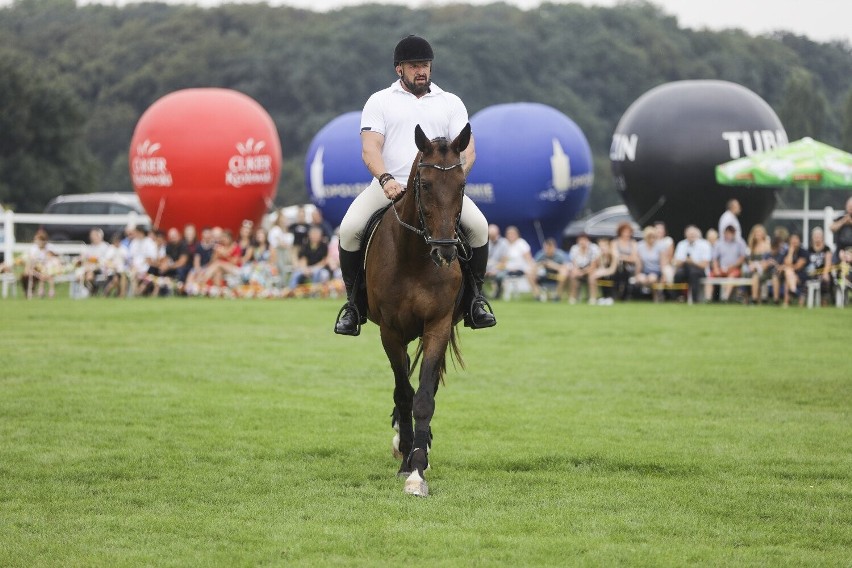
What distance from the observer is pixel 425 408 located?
7.38 metres

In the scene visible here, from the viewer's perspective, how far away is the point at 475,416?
32.4 ft

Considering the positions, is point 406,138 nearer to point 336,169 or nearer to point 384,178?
point 384,178

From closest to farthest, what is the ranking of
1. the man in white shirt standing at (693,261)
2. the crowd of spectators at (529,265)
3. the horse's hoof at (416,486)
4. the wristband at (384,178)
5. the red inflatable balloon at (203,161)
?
the horse's hoof at (416,486)
the wristband at (384,178)
the crowd of spectators at (529,265)
the man in white shirt standing at (693,261)
the red inflatable balloon at (203,161)

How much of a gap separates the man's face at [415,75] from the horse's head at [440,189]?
0.95 metres

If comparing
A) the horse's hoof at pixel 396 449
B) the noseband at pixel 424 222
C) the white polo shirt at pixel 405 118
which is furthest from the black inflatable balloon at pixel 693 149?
the noseband at pixel 424 222

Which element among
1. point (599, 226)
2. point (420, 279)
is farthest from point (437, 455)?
point (599, 226)

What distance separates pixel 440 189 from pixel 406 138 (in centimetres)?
110

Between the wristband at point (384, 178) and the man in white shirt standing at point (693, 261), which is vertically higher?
the wristband at point (384, 178)

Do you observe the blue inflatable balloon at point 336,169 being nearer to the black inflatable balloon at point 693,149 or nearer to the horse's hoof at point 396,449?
the black inflatable balloon at point 693,149

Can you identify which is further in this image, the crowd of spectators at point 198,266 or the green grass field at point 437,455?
the crowd of spectators at point 198,266

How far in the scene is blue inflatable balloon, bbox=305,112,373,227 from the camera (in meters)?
29.9

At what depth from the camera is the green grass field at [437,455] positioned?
5773mm

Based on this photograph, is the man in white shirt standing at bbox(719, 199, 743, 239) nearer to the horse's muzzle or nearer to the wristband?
the wristband

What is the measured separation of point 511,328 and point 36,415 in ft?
30.8
